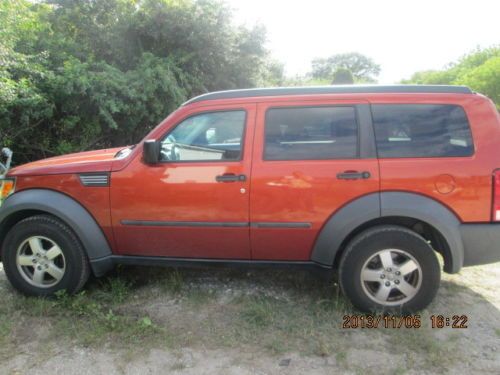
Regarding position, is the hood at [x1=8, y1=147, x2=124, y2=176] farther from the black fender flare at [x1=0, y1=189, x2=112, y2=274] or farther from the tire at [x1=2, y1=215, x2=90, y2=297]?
the tire at [x1=2, y1=215, x2=90, y2=297]

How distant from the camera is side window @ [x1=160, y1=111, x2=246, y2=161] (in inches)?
130

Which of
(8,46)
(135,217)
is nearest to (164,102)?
(8,46)

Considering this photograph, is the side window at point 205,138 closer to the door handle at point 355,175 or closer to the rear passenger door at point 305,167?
the rear passenger door at point 305,167

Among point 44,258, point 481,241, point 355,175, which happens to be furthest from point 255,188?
point 44,258

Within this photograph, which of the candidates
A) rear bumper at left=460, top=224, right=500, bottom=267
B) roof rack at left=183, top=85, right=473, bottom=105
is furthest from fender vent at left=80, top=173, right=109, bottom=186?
rear bumper at left=460, top=224, right=500, bottom=267

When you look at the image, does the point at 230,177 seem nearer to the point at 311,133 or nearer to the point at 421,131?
the point at 311,133

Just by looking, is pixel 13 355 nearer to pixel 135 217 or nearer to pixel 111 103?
pixel 135 217

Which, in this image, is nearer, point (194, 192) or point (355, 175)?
point (355, 175)

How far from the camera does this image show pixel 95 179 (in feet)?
11.2

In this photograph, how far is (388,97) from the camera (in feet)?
10.3

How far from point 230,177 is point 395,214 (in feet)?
4.33

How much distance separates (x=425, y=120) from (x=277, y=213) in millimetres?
1375

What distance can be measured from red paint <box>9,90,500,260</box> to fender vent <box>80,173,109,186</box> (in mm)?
44

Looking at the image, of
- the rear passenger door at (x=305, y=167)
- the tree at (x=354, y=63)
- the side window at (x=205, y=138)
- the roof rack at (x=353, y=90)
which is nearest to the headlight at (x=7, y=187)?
the side window at (x=205, y=138)
